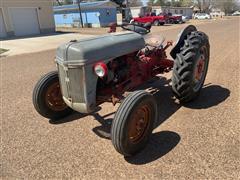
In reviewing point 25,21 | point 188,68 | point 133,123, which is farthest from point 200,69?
point 25,21

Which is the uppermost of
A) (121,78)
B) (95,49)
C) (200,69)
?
(95,49)

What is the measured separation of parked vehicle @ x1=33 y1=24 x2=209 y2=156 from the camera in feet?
11.3

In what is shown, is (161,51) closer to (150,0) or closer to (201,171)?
(201,171)

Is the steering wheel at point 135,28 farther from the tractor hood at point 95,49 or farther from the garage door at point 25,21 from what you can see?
the garage door at point 25,21

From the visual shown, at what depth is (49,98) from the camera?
4.56 metres

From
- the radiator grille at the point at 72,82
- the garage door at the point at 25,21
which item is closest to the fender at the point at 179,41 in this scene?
the radiator grille at the point at 72,82

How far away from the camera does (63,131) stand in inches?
172

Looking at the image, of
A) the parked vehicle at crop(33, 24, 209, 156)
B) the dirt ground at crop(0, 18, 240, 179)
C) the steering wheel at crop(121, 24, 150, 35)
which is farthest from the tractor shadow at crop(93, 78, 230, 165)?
the steering wheel at crop(121, 24, 150, 35)

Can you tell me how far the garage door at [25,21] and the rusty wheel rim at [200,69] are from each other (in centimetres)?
2170

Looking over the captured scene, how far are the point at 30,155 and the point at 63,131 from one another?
740 mm

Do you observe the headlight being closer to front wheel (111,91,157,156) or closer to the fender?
front wheel (111,91,157,156)

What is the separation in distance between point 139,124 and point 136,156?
0.42 m

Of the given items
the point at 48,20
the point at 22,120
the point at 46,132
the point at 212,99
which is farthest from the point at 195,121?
the point at 48,20

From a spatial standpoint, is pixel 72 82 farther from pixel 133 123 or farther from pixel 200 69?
pixel 200 69
